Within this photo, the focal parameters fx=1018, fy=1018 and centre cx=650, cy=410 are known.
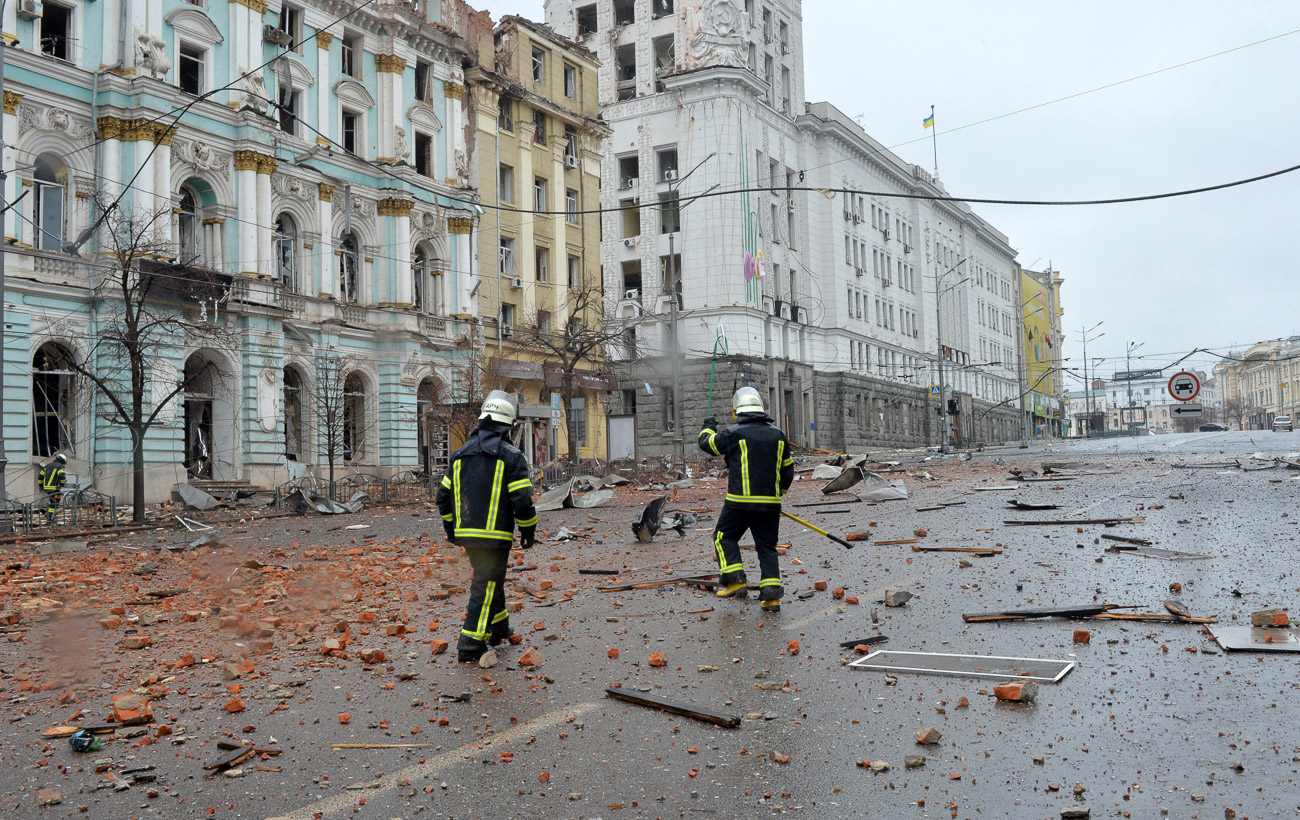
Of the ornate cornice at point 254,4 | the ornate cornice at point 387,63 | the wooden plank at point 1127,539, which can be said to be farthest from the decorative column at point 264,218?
the wooden plank at point 1127,539

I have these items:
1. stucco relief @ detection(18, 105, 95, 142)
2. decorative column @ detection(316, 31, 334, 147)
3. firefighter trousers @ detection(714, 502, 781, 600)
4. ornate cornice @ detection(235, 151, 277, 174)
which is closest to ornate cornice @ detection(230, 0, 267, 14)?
decorative column @ detection(316, 31, 334, 147)

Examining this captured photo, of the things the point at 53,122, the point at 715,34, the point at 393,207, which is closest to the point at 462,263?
the point at 393,207

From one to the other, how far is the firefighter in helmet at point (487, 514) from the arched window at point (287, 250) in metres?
27.5

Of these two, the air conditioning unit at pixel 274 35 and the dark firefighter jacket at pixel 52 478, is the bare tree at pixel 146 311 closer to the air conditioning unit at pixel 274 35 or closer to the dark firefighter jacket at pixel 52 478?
the dark firefighter jacket at pixel 52 478

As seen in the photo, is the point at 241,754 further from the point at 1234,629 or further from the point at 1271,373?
the point at 1271,373

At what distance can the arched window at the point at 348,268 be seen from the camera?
115ft

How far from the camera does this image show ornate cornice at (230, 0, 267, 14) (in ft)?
100

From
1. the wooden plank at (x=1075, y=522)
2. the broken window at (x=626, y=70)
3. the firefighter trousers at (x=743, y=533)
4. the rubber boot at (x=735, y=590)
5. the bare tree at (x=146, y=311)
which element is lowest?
the rubber boot at (x=735, y=590)

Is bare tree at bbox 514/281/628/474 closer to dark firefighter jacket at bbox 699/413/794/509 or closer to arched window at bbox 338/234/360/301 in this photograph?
arched window at bbox 338/234/360/301

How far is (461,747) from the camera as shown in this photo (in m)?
5.18

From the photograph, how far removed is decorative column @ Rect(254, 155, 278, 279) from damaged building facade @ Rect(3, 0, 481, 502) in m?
0.07

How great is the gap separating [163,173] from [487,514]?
24.9 m

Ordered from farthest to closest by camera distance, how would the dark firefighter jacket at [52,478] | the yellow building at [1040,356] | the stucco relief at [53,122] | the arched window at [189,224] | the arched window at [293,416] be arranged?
the yellow building at [1040,356] → the arched window at [293,416] → the arched window at [189,224] → the stucco relief at [53,122] → the dark firefighter jacket at [52,478]

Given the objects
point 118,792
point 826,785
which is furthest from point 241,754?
point 826,785
